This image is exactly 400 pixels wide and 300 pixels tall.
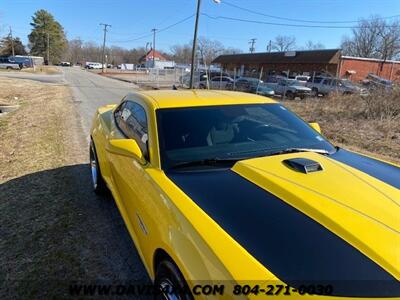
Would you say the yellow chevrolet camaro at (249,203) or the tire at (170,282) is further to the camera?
the tire at (170,282)

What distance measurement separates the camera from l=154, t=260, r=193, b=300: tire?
1.84 meters

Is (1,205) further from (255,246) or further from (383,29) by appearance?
(383,29)

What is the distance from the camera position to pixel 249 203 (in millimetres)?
2033

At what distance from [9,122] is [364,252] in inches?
426

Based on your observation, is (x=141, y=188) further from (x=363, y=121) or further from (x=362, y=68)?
(x=362, y=68)

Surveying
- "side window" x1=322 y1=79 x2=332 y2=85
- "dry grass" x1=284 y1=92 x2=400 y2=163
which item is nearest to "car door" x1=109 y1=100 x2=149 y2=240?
"dry grass" x1=284 y1=92 x2=400 y2=163

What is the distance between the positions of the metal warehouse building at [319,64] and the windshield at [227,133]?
25554 mm

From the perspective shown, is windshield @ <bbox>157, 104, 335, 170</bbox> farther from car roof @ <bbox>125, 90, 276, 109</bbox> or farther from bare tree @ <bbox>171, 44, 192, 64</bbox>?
bare tree @ <bbox>171, 44, 192, 64</bbox>

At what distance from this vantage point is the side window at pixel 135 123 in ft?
9.94

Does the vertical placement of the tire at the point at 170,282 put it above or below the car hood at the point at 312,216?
below

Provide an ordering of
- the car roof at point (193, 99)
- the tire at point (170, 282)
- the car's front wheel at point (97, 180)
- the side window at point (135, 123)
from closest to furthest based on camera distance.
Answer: the tire at point (170, 282) < the side window at point (135, 123) < the car roof at point (193, 99) < the car's front wheel at point (97, 180)

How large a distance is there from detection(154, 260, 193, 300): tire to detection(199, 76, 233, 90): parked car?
26758mm

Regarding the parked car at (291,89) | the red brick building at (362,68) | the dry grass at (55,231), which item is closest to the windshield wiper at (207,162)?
the dry grass at (55,231)

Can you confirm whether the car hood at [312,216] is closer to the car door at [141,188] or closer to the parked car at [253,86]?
the car door at [141,188]
